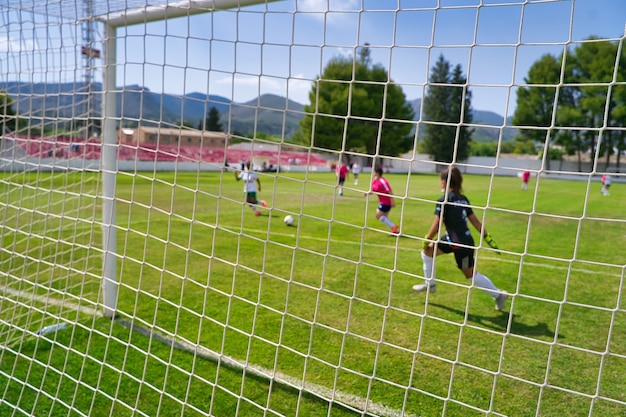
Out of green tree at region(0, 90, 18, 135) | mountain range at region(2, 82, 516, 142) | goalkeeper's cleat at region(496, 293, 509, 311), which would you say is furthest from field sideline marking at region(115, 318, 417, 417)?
goalkeeper's cleat at region(496, 293, 509, 311)

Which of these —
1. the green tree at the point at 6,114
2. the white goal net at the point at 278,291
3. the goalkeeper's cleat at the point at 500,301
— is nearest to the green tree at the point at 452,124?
the white goal net at the point at 278,291

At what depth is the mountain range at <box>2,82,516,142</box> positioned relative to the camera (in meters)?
3.12

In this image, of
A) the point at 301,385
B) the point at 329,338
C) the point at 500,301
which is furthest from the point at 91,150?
the point at 500,301

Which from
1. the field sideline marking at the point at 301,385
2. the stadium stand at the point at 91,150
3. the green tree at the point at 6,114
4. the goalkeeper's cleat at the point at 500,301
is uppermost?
the green tree at the point at 6,114

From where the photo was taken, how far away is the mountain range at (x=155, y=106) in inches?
123

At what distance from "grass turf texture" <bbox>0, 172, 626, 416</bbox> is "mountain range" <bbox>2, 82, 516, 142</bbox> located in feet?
1.41

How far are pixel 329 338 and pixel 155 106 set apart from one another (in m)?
2.51

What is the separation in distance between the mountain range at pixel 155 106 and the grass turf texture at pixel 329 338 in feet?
1.41

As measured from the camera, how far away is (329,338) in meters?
4.38

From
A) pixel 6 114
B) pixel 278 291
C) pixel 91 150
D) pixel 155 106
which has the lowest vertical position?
pixel 278 291

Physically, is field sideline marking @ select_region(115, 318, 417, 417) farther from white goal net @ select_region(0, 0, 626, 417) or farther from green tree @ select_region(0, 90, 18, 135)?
green tree @ select_region(0, 90, 18, 135)

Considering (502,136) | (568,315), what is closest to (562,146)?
(568,315)

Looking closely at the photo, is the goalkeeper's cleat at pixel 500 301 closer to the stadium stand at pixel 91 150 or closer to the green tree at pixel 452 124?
the green tree at pixel 452 124

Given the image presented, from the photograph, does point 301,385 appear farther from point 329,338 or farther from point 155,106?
point 155,106
